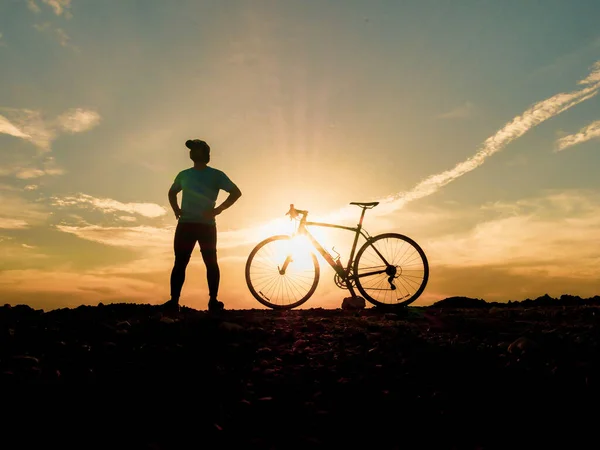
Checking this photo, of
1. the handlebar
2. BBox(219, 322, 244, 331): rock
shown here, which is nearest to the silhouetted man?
the handlebar

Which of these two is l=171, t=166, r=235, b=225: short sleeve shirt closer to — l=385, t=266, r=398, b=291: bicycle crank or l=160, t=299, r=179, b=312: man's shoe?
l=160, t=299, r=179, b=312: man's shoe

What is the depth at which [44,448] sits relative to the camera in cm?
356

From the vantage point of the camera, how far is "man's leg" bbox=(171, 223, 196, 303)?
895 cm

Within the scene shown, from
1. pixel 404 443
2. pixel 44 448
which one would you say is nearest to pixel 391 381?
pixel 404 443

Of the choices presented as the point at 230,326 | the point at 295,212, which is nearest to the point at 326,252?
the point at 295,212

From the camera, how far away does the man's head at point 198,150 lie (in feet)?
29.6

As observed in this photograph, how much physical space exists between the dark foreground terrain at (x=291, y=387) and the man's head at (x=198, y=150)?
3.43 m

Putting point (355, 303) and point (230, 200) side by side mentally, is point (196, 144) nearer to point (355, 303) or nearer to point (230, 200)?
point (230, 200)

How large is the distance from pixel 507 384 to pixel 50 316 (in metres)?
7.17

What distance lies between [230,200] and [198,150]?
1118mm

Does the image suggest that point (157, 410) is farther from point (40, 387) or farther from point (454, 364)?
point (454, 364)

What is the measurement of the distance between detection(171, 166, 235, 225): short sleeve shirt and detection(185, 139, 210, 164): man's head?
0.64ft

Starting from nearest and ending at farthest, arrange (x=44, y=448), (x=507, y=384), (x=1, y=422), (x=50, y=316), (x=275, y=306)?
(x=44, y=448), (x=1, y=422), (x=507, y=384), (x=50, y=316), (x=275, y=306)

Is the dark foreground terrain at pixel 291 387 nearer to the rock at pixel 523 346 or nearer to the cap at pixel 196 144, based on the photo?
A: the rock at pixel 523 346
